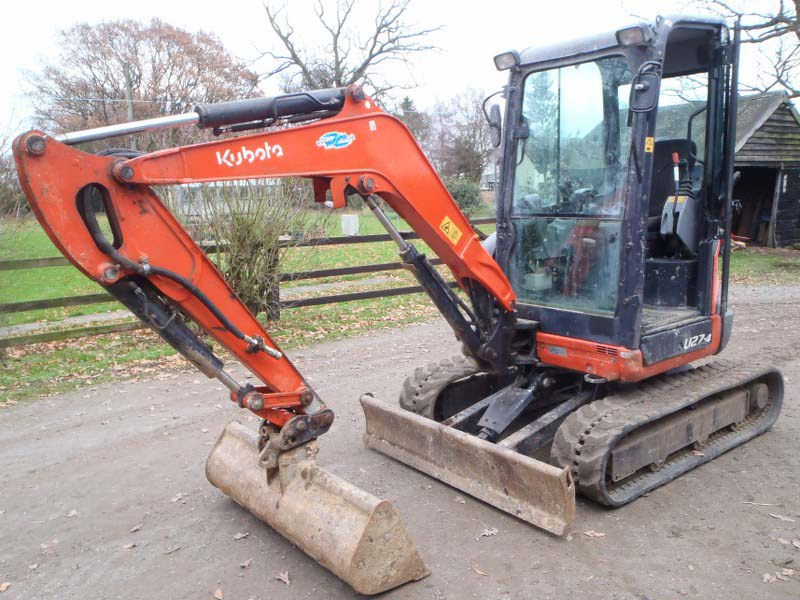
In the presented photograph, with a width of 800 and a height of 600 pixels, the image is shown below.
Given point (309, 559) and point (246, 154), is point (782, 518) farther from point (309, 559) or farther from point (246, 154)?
point (246, 154)

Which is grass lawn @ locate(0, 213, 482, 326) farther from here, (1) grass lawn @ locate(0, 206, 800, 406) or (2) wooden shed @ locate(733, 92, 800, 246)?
(2) wooden shed @ locate(733, 92, 800, 246)

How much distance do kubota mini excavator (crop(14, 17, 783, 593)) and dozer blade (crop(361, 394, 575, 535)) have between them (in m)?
0.01

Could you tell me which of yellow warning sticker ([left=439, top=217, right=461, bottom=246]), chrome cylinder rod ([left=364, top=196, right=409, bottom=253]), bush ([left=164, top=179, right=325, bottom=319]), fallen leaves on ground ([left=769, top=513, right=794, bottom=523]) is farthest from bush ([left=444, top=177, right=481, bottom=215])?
fallen leaves on ground ([left=769, top=513, right=794, bottom=523])

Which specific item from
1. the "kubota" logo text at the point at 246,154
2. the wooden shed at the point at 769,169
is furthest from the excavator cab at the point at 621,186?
the wooden shed at the point at 769,169

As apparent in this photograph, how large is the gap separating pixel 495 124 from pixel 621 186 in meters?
1.10

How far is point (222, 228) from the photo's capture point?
346 inches

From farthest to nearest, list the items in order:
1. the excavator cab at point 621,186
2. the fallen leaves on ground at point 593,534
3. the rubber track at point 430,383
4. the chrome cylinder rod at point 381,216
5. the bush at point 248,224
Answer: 1. the bush at point 248,224
2. the rubber track at point 430,383
3. the excavator cab at point 621,186
4. the fallen leaves on ground at point 593,534
5. the chrome cylinder rod at point 381,216

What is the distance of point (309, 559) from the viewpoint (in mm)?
3887

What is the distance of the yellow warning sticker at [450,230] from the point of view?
14.0 ft

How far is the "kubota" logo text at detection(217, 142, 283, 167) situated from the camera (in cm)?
334

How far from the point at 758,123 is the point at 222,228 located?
15.8 metres

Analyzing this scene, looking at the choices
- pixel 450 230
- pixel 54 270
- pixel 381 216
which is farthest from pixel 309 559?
pixel 54 270

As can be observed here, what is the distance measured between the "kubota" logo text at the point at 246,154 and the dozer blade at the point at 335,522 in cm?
161

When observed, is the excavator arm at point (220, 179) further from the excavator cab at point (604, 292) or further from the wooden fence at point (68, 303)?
the wooden fence at point (68, 303)
